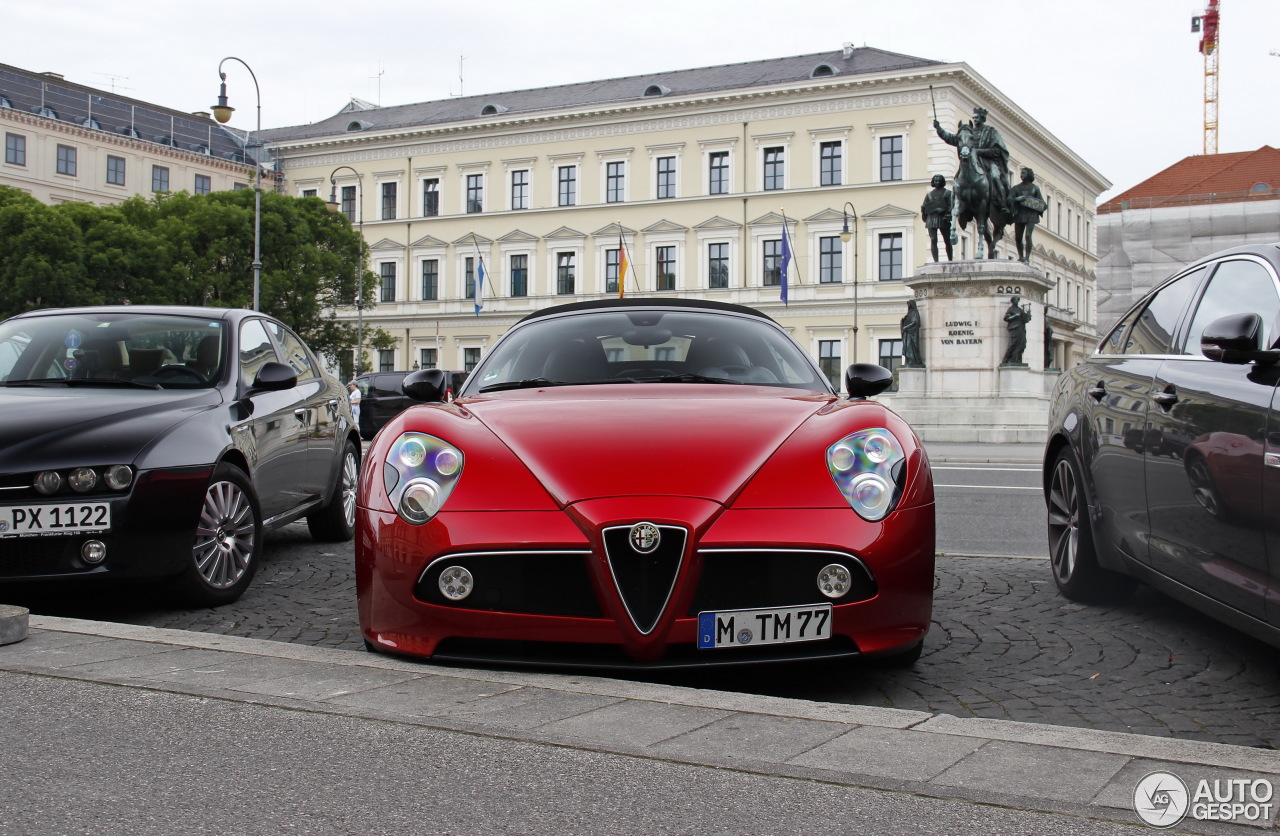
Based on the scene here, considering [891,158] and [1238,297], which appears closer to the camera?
[1238,297]

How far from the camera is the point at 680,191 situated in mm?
61406

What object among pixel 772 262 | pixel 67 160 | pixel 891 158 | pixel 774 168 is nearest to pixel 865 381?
pixel 891 158

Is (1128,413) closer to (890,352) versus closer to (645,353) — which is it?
(645,353)

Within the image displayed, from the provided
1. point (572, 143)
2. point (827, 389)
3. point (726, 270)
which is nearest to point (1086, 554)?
point (827, 389)

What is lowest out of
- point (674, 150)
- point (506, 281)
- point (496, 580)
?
point (496, 580)

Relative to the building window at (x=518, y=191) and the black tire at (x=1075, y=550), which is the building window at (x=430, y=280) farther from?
the black tire at (x=1075, y=550)

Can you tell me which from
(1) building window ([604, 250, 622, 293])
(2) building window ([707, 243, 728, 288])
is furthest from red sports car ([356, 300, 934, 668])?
(1) building window ([604, 250, 622, 293])

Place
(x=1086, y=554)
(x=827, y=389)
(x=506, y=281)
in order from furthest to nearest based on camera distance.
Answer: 1. (x=506, y=281)
2. (x=1086, y=554)
3. (x=827, y=389)

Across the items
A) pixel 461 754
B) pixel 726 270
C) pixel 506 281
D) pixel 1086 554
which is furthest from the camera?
pixel 506 281

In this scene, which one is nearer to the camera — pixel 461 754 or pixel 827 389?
pixel 461 754

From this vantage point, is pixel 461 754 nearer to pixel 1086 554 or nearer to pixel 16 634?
pixel 16 634

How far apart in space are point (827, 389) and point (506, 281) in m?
61.4

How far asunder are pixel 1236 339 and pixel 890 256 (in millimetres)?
54254

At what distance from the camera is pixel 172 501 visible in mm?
5391
